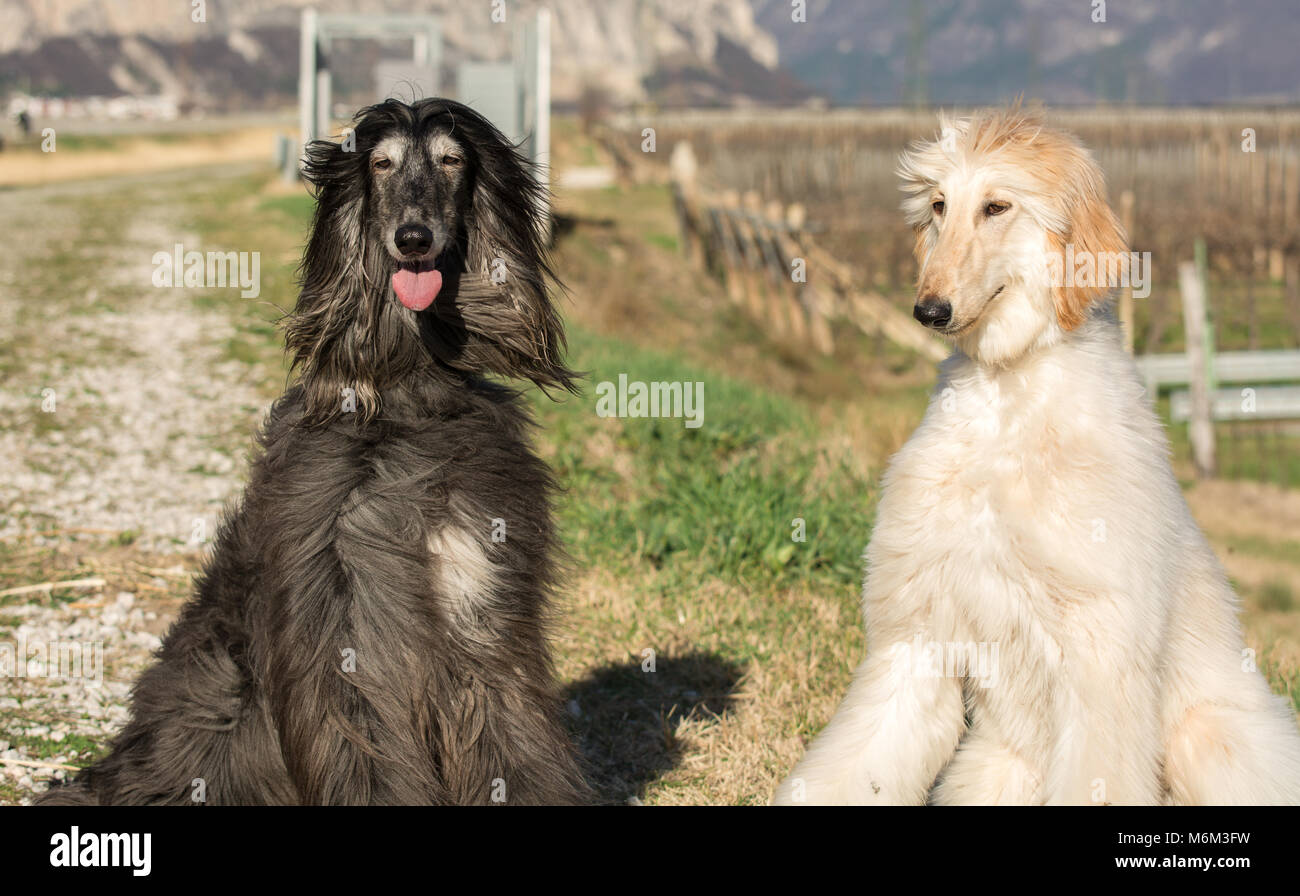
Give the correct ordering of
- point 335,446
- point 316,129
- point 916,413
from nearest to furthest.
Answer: point 335,446, point 916,413, point 316,129

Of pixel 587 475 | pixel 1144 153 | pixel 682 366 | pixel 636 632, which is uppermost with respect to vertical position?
pixel 1144 153

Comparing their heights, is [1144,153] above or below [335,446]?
above

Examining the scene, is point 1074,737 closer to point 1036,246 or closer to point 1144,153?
point 1036,246

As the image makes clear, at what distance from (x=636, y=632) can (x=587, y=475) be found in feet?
9.00

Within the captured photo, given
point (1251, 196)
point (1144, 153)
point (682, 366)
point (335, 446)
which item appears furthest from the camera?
point (1144, 153)

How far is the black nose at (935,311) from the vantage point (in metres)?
3.38

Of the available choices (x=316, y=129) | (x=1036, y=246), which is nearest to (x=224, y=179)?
(x=316, y=129)

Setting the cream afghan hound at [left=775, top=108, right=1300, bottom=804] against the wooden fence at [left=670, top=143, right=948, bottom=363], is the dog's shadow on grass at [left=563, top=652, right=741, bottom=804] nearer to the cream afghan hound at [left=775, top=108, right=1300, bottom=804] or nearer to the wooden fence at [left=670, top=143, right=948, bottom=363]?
the cream afghan hound at [left=775, top=108, right=1300, bottom=804]

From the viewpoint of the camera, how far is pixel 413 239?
12.3 feet

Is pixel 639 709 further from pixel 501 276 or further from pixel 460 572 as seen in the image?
pixel 501 276

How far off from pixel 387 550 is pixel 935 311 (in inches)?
68.9

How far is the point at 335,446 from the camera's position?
394 cm

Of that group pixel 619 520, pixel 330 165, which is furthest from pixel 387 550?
pixel 619 520

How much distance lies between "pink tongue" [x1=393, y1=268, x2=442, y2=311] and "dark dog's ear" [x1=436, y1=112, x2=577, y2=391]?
22 centimetres
